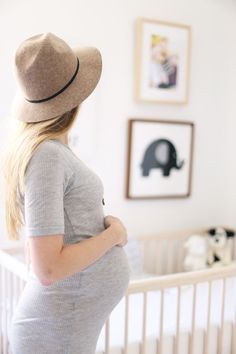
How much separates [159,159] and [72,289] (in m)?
1.78

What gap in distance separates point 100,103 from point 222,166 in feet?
3.26

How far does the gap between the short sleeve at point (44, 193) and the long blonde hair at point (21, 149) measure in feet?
0.07

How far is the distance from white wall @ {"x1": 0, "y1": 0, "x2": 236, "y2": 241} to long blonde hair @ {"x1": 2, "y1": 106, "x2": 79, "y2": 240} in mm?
1240

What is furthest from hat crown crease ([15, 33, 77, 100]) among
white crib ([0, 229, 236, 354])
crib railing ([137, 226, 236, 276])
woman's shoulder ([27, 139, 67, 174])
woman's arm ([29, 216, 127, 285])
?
crib railing ([137, 226, 236, 276])

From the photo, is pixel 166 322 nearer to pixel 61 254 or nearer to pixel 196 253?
pixel 196 253

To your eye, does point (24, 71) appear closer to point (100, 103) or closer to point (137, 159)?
point (100, 103)

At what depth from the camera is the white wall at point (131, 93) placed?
2387mm

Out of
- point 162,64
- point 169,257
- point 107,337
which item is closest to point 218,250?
point 169,257

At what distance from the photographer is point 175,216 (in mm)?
2973

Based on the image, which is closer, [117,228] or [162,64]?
[117,228]

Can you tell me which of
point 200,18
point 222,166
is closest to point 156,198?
point 222,166

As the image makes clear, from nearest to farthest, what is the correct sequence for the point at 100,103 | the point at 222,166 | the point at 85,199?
the point at 85,199 → the point at 100,103 → the point at 222,166

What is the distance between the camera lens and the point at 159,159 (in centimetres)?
285

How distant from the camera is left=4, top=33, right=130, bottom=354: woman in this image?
A: 1.02 m
